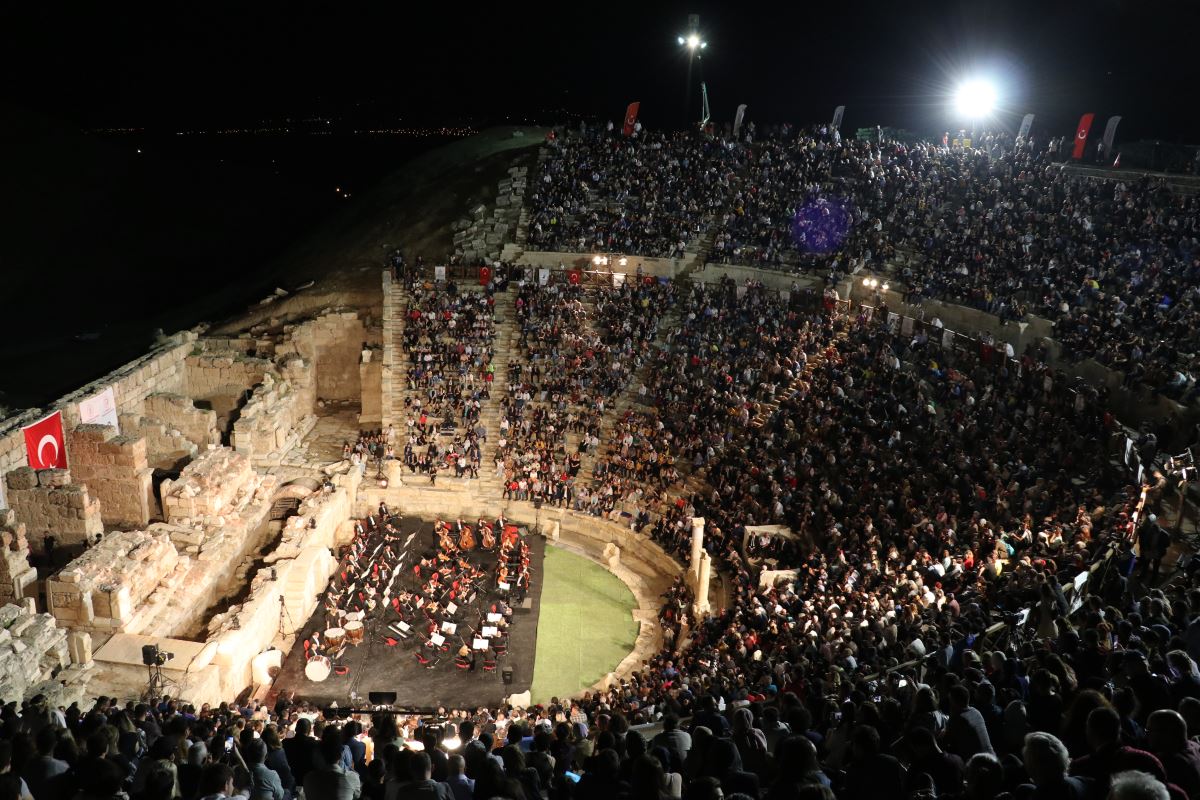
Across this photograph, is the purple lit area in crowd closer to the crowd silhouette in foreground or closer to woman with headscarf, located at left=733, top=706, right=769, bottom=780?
the crowd silhouette in foreground

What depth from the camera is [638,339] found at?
31859 millimetres

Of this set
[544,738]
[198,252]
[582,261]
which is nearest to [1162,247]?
[582,261]

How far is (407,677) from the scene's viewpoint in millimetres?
20531

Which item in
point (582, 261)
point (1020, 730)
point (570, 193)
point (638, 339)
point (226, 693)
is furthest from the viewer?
point (570, 193)

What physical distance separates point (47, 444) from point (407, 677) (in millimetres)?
11598

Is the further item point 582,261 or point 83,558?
point 582,261

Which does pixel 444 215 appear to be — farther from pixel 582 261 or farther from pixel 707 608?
pixel 707 608

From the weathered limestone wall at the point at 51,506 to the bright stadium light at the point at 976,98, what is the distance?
36296 mm

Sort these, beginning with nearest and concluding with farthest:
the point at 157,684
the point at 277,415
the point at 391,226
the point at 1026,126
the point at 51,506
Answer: the point at 157,684
the point at 51,506
the point at 277,415
the point at 1026,126
the point at 391,226

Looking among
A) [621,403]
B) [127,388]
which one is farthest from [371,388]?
[621,403]

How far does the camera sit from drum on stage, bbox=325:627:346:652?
21.3m

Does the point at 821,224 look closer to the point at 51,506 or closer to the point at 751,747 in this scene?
the point at 51,506

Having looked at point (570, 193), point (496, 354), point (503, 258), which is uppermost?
point (570, 193)

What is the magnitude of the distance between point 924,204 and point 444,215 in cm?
1973
